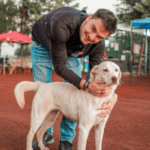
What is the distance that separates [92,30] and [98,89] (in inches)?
24.4

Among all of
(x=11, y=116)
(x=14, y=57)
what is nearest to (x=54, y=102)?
(x=11, y=116)

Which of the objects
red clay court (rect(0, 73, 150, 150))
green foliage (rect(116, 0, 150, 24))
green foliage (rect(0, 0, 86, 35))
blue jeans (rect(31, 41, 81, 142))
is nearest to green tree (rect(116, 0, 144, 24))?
green foliage (rect(116, 0, 150, 24))

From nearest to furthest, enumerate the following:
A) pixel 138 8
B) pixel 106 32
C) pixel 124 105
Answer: pixel 106 32 → pixel 124 105 → pixel 138 8

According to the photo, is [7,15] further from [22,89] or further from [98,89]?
[98,89]

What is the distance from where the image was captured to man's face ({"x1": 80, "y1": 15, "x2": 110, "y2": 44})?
2.29m

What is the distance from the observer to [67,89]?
2.62 metres

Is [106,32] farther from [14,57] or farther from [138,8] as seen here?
[14,57]

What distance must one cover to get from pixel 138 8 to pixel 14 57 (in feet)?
42.9

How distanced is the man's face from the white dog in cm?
29

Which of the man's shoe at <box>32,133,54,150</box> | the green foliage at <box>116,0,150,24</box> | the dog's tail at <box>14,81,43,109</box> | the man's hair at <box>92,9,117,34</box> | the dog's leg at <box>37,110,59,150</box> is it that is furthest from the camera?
the green foliage at <box>116,0,150,24</box>

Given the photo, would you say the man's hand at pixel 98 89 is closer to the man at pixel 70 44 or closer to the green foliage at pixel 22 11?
the man at pixel 70 44

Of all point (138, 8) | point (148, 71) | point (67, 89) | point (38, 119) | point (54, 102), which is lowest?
point (148, 71)

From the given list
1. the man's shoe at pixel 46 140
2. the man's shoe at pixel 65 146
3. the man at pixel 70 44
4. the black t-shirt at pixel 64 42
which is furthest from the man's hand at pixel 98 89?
the man's shoe at pixel 46 140

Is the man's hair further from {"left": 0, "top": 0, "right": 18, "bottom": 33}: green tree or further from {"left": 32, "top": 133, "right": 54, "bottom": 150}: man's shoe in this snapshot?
{"left": 0, "top": 0, "right": 18, "bottom": 33}: green tree
